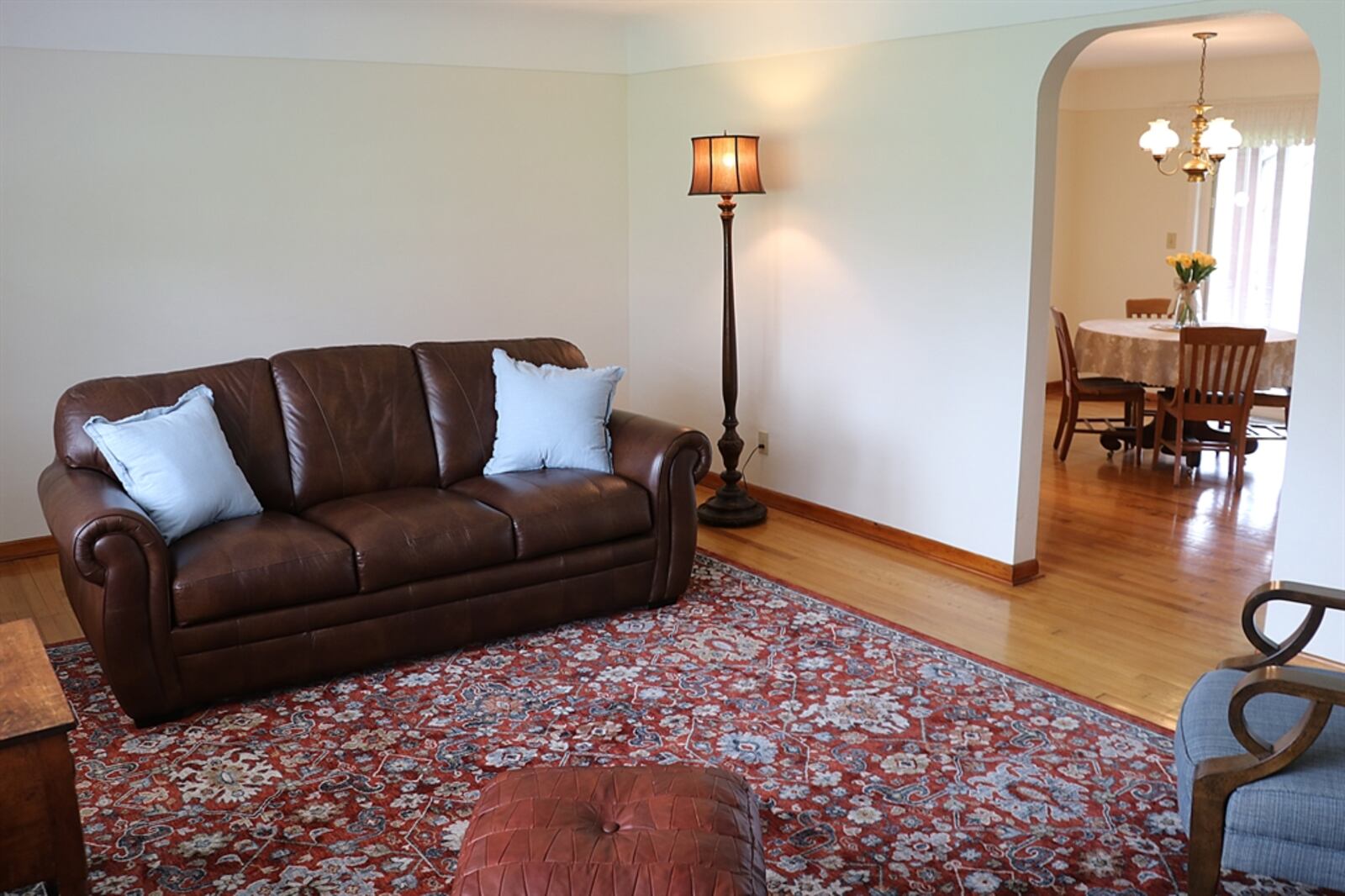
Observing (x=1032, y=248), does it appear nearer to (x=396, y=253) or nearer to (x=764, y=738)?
(x=764, y=738)

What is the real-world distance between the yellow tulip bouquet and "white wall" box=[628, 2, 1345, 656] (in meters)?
2.52

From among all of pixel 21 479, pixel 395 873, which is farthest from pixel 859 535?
pixel 21 479

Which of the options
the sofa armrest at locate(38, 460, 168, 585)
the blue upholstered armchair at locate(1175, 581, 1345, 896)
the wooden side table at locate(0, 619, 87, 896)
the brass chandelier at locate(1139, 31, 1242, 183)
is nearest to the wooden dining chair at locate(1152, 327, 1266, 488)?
the brass chandelier at locate(1139, 31, 1242, 183)

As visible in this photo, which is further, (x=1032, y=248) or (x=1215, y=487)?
(x=1215, y=487)

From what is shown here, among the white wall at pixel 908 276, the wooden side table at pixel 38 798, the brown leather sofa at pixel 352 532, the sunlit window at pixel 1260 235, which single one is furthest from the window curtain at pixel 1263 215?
the wooden side table at pixel 38 798

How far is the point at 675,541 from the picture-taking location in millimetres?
4238

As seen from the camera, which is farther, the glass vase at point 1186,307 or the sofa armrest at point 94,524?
the glass vase at point 1186,307

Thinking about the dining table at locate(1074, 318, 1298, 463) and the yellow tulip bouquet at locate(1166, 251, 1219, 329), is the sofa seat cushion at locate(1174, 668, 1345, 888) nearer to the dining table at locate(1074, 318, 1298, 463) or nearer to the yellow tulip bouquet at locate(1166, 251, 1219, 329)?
the dining table at locate(1074, 318, 1298, 463)

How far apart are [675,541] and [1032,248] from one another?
1.75 metres

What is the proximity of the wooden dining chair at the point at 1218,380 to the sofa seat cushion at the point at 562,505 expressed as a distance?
337 centimetres

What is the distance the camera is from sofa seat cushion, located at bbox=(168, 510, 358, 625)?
3322 mm

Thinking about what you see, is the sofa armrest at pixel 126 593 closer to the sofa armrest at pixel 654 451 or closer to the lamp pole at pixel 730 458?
the sofa armrest at pixel 654 451

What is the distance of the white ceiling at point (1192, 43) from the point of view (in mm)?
6062

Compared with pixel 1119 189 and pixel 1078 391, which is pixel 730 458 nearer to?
pixel 1078 391
